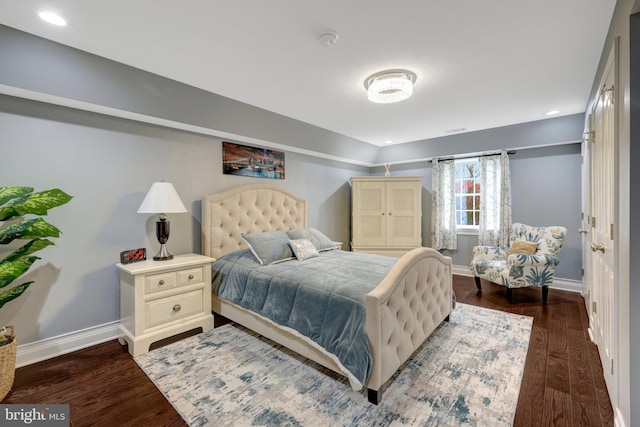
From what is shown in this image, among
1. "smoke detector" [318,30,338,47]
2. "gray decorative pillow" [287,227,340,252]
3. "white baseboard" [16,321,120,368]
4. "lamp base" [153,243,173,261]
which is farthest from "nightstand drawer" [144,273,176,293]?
"smoke detector" [318,30,338,47]

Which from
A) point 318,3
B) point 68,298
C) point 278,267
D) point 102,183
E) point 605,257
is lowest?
point 68,298

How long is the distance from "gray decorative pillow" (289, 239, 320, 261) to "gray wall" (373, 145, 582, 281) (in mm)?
3215

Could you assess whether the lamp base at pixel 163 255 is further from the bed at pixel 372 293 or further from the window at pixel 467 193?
the window at pixel 467 193

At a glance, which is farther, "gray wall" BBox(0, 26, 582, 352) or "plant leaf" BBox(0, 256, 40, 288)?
"gray wall" BBox(0, 26, 582, 352)

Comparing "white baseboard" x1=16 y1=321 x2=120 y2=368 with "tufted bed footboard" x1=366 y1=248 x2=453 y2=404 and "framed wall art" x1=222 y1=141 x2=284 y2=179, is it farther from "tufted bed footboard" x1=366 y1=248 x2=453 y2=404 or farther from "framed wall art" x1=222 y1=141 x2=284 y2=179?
"tufted bed footboard" x1=366 y1=248 x2=453 y2=404

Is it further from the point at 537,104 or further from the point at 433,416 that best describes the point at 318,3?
the point at 537,104

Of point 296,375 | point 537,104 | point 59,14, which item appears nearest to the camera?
point 59,14

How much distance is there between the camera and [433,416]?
5.33 ft

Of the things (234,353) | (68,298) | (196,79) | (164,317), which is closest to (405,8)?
(196,79)

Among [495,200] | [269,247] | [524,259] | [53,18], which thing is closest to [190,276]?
[269,247]

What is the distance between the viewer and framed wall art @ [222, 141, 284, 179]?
3.51m

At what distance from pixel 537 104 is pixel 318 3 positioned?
311 centimetres

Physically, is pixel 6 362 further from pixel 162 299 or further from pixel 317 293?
pixel 317 293

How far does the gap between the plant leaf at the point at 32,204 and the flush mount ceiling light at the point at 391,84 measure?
8.58 feet
